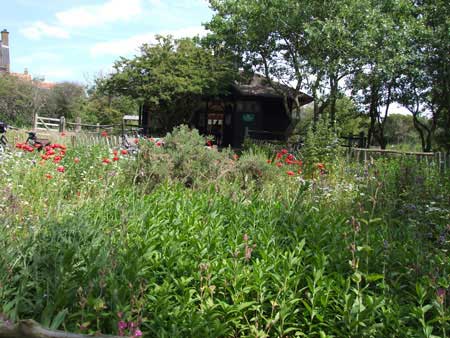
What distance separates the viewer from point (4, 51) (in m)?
43.4

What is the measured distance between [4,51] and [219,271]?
47.5 m

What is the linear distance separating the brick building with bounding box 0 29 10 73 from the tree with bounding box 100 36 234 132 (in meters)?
25.1

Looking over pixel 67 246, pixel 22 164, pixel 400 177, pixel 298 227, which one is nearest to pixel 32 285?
pixel 67 246

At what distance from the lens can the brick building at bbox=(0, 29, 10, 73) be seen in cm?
4281

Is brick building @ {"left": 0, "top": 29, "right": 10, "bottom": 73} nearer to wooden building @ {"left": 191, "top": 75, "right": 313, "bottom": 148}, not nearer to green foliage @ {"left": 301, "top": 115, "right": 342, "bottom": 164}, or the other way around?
wooden building @ {"left": 191, "top": 75, "right": 313, "bottom": 148}

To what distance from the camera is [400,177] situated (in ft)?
17.7

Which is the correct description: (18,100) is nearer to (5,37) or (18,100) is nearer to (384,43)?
(5,37)

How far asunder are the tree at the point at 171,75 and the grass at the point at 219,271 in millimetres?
17517

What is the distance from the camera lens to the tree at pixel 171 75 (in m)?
21.2

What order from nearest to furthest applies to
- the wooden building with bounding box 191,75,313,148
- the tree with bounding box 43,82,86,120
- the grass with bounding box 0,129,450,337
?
the grass with bounding box 0,129,450,337 → the wooden building with bounding box 191,75,313,148 → the tree with bounding box 43,82,86,120

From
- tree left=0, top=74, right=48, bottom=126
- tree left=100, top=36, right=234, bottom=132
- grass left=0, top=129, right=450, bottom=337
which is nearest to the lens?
grass left=0, top=129, right=450, bottom=337

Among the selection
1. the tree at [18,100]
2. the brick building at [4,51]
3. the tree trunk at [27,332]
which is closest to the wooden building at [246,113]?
the tree at [18,100]

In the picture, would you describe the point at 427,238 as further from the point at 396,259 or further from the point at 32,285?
the point at 32,285

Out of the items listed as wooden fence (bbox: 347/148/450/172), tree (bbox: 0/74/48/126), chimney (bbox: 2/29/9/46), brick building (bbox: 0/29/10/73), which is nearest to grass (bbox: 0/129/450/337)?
wooden fence (bbox: 347/148/450/172)
